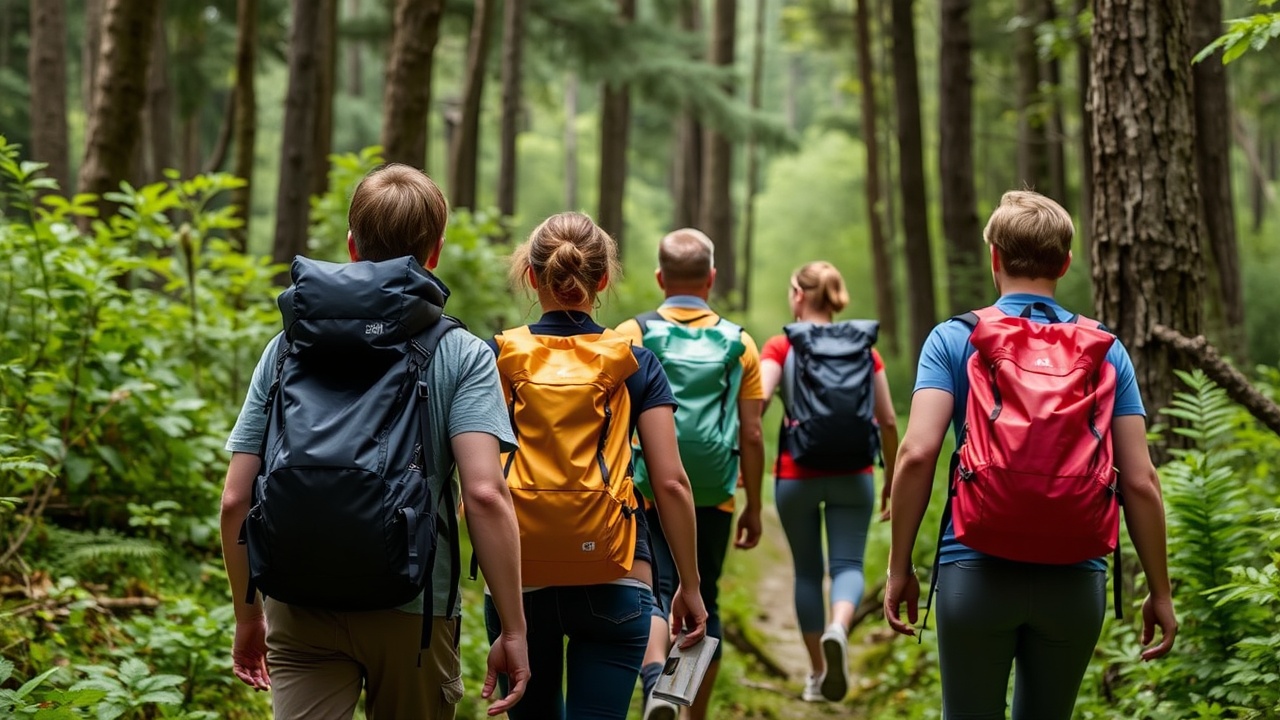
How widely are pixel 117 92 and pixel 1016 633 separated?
6583 mm

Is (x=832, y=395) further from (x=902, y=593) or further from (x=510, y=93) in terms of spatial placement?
(x=510, y=93)

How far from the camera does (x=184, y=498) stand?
639cm

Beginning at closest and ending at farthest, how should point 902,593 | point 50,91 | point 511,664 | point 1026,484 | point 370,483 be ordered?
point 370,483 < point 511,664 < point 1026,484 < point 902,593 < point 50,91

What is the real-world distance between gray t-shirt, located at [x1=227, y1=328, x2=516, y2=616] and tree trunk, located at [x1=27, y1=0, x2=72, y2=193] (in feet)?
26.5

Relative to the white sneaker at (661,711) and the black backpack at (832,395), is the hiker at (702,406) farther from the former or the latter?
the black backpack at (832,395)

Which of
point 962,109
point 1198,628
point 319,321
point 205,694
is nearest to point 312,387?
point 319,321

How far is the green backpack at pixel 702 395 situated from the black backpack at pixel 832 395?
100cm

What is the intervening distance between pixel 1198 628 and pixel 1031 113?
1075cm

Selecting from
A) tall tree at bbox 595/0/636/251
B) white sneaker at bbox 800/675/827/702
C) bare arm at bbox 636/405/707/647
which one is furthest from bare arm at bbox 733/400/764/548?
tall tree at bbox 595/0/636/251

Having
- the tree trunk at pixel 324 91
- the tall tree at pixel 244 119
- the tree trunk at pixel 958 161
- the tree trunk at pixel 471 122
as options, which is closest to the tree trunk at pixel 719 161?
the tree trunk at pixel 471 122

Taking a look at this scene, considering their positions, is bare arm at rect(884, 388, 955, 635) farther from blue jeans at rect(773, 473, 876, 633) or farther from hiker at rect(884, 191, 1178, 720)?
blue jeans at rect(773, 473, 876, 633)

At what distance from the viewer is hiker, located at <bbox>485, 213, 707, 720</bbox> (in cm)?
361

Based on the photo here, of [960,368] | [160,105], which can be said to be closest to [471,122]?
[160,105]

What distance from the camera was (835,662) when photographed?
6.27 metres
